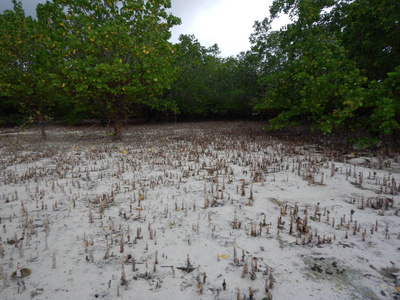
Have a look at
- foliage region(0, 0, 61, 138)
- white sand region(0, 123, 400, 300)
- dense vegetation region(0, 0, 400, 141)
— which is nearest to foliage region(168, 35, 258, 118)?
dense vegetation region(0, 0, 400, 141)

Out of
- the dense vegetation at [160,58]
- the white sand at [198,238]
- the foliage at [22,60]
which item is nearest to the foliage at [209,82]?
the dense vegetation at [160,58]

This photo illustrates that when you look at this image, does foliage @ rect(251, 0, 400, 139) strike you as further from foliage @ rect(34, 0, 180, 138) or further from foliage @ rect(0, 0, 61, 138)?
foliage @ rect(0, 0, 61, 138)

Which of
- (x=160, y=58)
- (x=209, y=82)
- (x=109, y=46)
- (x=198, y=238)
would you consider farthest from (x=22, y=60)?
(x=209, y=82)

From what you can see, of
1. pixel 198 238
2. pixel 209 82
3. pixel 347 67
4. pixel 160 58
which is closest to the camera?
pixel 198 238

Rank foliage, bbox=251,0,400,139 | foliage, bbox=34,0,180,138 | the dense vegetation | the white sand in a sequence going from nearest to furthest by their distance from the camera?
the white sand < foliage, bbox=251,0,400,139 < the dense vegetation < foliage, bbox=34,0,180,138

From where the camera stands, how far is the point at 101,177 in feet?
19.9

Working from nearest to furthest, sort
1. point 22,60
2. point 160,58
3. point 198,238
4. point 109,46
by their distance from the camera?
point 198,238 < point 109,46 < point 160,58 < point 22,60

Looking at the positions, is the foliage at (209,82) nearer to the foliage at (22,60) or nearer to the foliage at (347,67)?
the foliage at (347,67)

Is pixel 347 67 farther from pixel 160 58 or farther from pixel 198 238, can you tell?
pixel 198 238

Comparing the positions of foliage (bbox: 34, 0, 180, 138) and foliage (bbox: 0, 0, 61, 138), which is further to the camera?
foliage (bbox: 0, 0, 61, 138)

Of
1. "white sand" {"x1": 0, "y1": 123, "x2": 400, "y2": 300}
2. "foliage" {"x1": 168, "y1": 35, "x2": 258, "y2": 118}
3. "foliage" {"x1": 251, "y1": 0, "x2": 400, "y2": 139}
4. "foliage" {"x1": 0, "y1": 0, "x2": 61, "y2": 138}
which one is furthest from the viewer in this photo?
"foliage" {"x1": 168, "y1": 35, "x2": 258, "y2": 118}

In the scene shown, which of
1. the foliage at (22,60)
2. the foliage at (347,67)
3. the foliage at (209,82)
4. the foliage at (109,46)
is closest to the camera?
the foliage at (347,67)

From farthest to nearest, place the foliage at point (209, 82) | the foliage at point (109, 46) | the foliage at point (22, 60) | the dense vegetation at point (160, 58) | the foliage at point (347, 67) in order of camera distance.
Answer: the foliage at point (209, 82), the foliage at point (22, 60), the foliage at point (109, 46), the dense vegetation at point (160, 58), the foliage at point (347, 67)

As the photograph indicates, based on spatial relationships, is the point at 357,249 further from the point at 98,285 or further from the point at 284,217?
the point at 98,285
